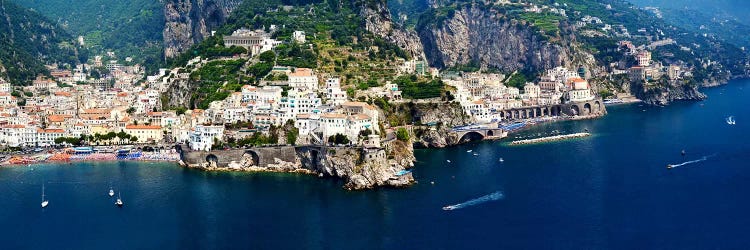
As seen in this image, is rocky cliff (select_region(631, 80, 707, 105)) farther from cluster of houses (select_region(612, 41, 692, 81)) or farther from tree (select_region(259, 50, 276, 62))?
tree (select_region(259, 50, 276, 62))

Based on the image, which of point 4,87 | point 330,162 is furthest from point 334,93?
point 4,87

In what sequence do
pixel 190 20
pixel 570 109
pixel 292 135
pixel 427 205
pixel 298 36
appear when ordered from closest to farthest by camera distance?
1. pixel 427 205
2. pixel 292 135
3. pixel 298 36
4. pixel 570 109
5. pixel 190 20

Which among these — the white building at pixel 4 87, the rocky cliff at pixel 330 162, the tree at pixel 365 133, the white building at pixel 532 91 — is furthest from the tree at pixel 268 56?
the white building at pixel 532 91

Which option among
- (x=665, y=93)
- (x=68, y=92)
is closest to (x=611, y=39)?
(x=665, y=93)

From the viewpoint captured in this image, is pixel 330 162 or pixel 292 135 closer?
pixel 330 162

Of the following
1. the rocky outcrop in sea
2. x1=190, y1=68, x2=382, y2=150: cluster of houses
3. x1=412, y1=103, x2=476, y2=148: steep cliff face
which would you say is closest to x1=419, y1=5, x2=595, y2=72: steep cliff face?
x1=412, y1=103, x2=476, y2=148: steep cliff face

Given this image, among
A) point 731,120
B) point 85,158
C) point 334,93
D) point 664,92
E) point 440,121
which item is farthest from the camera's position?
point 664,92

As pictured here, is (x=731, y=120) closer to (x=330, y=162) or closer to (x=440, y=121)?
(x=440, y=121)
